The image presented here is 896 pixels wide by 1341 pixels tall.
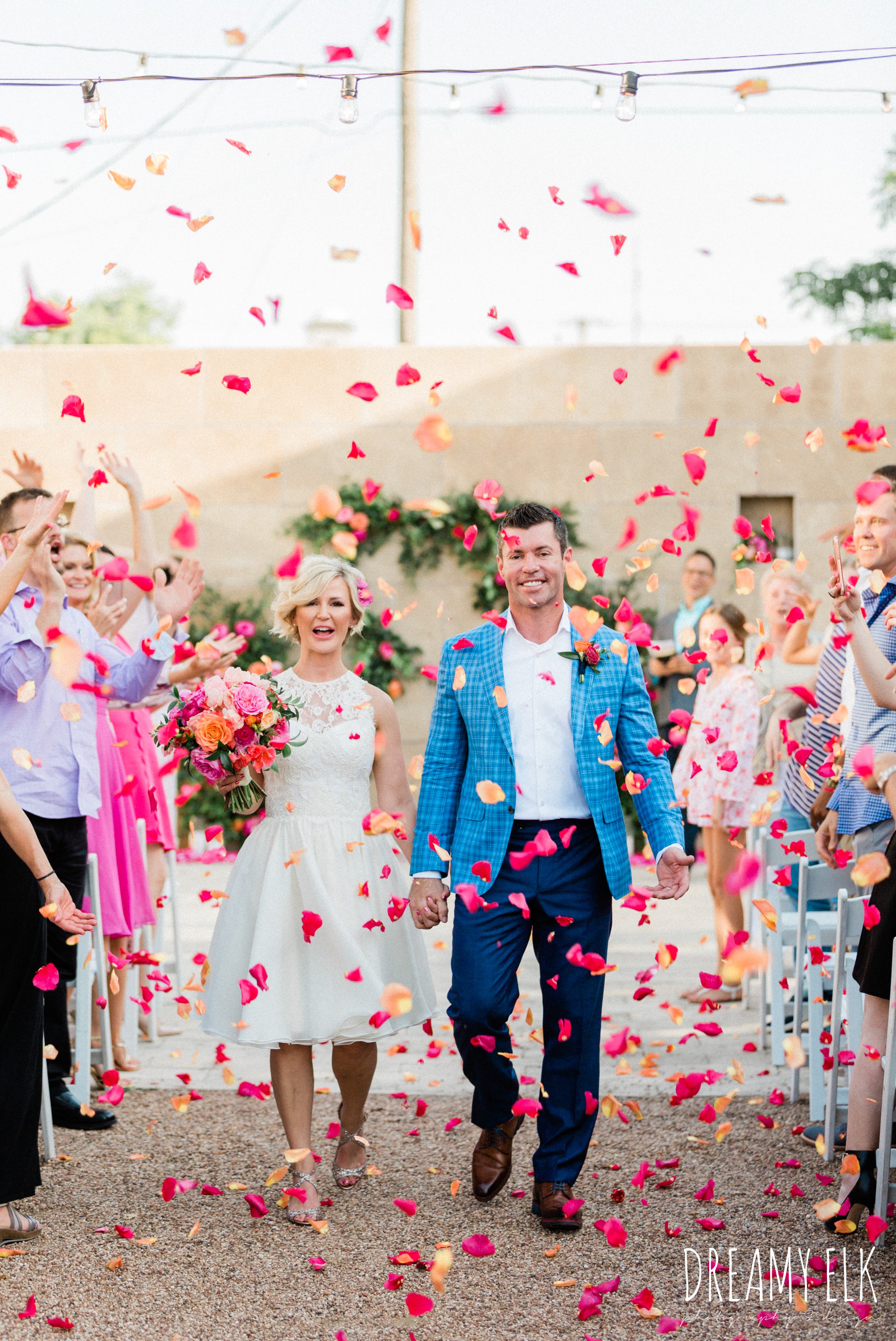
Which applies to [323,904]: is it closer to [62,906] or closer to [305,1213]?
[62,906]

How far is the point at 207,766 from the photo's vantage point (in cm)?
375

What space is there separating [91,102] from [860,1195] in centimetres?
521

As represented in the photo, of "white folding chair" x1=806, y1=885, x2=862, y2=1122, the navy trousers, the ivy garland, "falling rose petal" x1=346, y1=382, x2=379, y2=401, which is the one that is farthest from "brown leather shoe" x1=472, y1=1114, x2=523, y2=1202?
the ivy garland

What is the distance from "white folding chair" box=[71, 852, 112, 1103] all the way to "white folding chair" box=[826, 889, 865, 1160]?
2.33 metres

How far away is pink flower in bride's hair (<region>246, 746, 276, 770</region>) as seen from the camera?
3762 mm

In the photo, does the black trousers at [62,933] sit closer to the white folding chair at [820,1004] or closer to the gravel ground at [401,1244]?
the gravel ground at [401,1244]

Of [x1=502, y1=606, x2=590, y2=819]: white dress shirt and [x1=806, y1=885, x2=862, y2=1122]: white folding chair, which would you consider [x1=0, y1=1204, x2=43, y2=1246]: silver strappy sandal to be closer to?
[x1=502, y1=606, x2=590, y2=819]: white dress shirt

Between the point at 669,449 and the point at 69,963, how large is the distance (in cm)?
732

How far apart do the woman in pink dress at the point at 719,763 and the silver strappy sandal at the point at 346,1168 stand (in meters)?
A: 2.36

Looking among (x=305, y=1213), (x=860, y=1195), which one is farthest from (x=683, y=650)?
(x=305, y=1213)

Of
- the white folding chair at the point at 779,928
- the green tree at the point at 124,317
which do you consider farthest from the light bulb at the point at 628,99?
the green tree at the point at 124,317

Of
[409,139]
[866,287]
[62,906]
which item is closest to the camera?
[62,906]

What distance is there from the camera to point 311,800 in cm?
391

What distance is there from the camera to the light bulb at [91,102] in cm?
570
